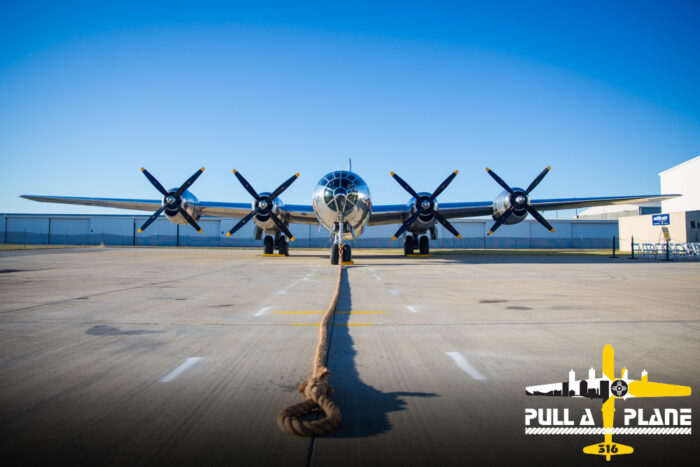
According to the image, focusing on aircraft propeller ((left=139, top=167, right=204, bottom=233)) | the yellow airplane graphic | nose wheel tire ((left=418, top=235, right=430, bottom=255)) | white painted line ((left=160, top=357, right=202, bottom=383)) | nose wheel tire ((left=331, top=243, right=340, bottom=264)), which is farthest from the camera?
nose wheel tire ((left=418, top=235, right=430, bottom=255))

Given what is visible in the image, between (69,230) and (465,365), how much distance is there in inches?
3225

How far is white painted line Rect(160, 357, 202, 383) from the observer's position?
3451 mm

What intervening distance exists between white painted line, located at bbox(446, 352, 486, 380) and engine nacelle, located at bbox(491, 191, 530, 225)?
69.9 ft

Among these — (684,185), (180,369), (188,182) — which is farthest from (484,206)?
(684,185)

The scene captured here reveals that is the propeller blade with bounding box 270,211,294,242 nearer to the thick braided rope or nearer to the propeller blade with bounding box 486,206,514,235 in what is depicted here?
the propeller blade with bounding box 486,206,514,235

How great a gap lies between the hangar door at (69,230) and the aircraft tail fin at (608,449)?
79.3 meters

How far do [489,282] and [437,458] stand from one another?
10.1 metres

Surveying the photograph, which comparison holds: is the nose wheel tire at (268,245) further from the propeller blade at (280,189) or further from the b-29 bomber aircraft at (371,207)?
the propeller blade at (280,189)

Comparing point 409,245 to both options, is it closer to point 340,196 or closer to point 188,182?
point 340,196

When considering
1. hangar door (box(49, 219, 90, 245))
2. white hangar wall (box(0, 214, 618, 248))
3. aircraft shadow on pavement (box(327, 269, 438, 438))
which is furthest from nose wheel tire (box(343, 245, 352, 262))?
hangar door (box(49, 219, 90, 245))

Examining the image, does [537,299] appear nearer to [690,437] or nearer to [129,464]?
[690,437]

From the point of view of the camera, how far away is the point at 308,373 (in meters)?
3.61

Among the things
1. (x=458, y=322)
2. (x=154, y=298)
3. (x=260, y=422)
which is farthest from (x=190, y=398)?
(x=154, y=298)

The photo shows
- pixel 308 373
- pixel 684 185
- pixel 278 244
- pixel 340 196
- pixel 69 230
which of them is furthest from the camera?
pixel 69 230
